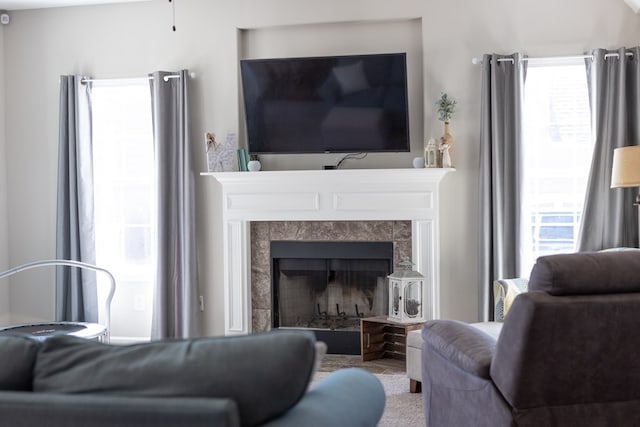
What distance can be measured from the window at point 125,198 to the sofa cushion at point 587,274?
385 cm

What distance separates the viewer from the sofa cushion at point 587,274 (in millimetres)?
2439

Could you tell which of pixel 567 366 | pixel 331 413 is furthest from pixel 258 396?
pixel 567 366

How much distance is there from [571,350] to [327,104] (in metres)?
3.13

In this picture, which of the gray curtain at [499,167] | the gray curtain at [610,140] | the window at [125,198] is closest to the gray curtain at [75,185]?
the window at [125,198]

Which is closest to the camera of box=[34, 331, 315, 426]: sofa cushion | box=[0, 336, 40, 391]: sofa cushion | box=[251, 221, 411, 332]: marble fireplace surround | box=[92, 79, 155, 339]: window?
box=[34, 331, 315, 426]: sofa cushion

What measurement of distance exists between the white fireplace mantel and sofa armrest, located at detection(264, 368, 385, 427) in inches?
123

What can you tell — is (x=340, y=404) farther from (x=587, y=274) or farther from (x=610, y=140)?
(x=610, y=140)

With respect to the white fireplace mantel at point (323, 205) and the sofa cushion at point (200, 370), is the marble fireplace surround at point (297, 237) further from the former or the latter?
the sofa cushion at point (200, 370)

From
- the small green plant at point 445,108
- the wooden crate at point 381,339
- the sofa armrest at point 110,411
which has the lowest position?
the wooden crate at point 381,339

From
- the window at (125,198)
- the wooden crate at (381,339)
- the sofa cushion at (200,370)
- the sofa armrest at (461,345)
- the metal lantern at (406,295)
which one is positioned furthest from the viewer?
the window at (125,198)

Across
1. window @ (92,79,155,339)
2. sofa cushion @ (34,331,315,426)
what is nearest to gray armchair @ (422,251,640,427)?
sofa cushion @ (34,331,315,426)

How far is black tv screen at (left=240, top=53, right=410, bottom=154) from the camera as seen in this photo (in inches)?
201

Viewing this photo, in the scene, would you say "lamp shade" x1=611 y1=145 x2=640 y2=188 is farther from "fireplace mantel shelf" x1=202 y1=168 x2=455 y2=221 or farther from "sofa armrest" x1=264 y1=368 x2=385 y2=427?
"sofa armrest" x1=264 y1=368 x2=385 y2=427

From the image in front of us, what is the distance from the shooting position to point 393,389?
4312 mm
